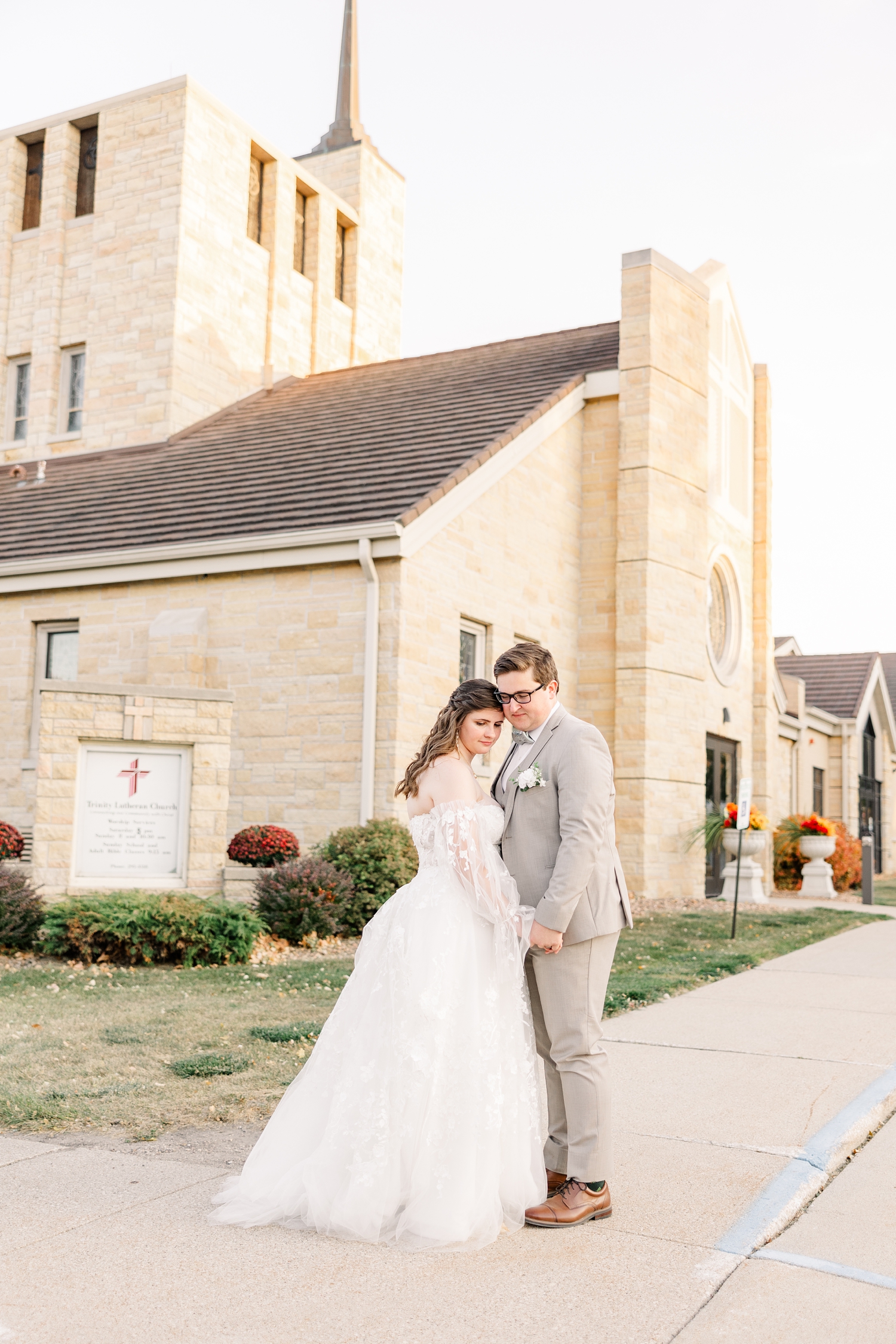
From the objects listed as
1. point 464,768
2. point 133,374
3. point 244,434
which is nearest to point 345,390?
point 244,434

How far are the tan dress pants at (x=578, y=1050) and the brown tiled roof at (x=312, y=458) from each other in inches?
398

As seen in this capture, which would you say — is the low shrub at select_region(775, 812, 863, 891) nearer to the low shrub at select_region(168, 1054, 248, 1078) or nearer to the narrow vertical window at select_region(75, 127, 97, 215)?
the low shrub at select_region(168, 1054, 248, 1078)

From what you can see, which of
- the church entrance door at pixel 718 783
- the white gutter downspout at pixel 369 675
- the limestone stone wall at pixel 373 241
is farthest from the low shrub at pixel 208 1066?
the limestone stone wall at pixel 373 241

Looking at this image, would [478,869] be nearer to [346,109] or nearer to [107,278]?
[107,278]

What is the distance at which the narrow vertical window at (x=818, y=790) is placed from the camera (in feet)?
97.8

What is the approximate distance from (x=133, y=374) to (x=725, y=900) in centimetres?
1406

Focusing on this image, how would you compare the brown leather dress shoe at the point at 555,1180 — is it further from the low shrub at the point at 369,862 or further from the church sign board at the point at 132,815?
the church sign board at the point at 132,815

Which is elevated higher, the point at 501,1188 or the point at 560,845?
the point at 560,845

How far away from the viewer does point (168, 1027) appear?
7.73m

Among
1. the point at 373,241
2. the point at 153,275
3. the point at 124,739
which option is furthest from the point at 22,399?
the point at 124,739

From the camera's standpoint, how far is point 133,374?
72.9ft

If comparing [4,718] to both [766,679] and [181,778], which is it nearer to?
[181,778]

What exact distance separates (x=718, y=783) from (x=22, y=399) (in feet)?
50.9

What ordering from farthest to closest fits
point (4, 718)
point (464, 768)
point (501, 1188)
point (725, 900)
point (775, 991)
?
point (725, 900), point (4, 718), point (775, 991), point (464, 768), point (501, 1188)
